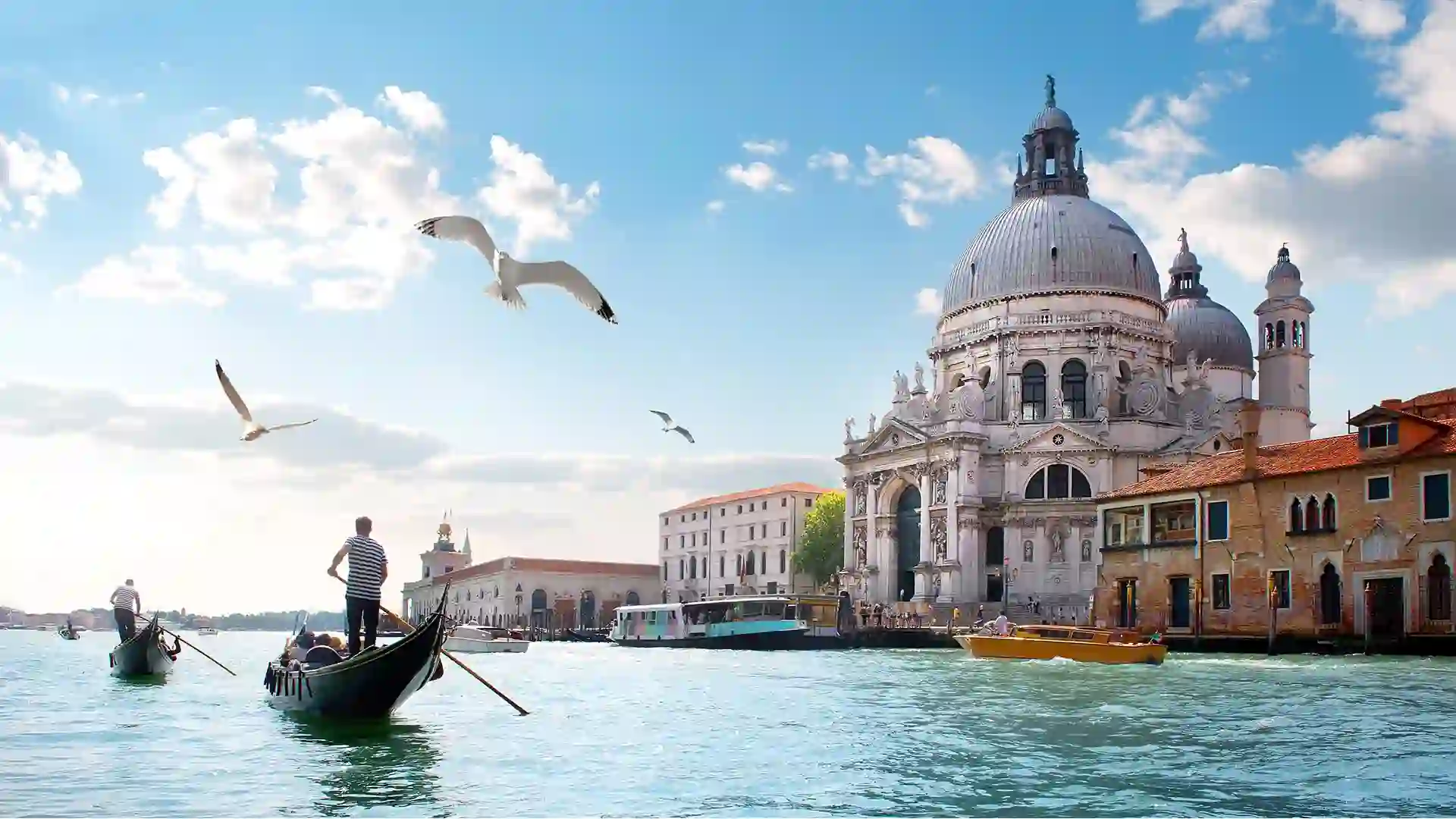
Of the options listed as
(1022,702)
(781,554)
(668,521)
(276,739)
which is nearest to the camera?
(276,739)

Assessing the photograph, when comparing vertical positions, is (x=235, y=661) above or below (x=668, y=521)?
below

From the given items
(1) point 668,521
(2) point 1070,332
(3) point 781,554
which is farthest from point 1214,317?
(1) point 668,521

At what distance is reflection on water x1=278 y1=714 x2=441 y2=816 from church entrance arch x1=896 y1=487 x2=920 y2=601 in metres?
40.5

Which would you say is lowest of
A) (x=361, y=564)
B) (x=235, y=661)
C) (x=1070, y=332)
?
(x=235, y=661)

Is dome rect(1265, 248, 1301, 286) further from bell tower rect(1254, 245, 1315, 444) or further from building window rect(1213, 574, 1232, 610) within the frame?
building window rect(1213, 574, 1232, 610)

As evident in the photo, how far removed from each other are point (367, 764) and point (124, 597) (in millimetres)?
13485

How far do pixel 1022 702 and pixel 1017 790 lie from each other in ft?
25.3

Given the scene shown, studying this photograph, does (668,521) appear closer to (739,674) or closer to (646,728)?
(739,674)

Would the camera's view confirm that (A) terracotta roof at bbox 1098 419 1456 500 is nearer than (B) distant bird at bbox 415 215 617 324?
No

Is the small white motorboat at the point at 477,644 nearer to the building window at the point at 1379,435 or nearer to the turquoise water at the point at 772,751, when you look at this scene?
the turquoise water at the point at 772,751

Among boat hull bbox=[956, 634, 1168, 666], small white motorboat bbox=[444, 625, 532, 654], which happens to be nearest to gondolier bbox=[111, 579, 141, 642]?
boat hull bbox=[956, 634, 1168, 666]

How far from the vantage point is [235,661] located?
38.7 m

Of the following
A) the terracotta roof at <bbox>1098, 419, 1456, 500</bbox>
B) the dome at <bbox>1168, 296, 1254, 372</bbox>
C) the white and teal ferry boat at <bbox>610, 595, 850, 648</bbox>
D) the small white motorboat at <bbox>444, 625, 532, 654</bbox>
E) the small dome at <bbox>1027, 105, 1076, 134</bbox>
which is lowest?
the small white motorboat at <bbox>444, 625, 532, 654</bbox>

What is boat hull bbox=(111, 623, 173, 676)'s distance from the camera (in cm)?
2419
